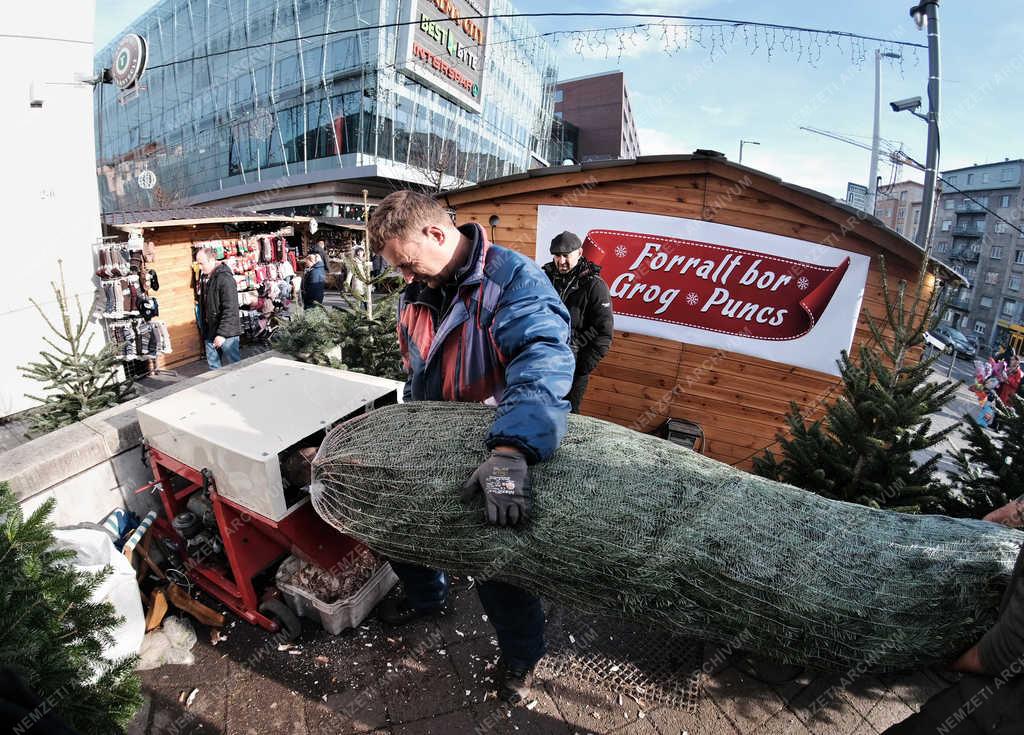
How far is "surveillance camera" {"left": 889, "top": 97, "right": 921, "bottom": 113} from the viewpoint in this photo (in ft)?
22.6

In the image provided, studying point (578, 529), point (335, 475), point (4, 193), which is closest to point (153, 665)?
point (335, 475)

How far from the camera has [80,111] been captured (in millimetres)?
6965

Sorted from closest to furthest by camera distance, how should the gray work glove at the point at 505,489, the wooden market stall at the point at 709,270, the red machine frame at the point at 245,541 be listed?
the gray work glove at the point at 505,489
the red machine frame at the point at 245,541
the wooden market stall at the point at 709,270

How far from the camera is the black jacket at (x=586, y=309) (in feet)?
14.0

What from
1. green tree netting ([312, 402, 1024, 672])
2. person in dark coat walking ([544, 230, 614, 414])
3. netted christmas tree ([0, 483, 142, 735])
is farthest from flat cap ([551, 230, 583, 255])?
netted christmas tree ([0, 483, 142, 735])

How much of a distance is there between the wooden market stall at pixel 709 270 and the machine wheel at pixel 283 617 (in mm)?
3684

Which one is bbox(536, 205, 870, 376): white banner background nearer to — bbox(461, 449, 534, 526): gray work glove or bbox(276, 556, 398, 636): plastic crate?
bbox(276, 556, 398, 636): plastic crate

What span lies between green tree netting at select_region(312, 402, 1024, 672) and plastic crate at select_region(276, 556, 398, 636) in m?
1.15

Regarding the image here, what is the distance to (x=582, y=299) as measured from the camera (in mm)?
4293

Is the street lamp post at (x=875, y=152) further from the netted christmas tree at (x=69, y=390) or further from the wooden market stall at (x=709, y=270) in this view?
the netted christmas tree at (x=69, y=390)

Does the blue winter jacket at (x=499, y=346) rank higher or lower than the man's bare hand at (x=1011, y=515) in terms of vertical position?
higher

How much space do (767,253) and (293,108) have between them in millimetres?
34255

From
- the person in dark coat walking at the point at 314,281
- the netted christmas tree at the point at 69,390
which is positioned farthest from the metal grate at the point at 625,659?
the person in dark coat walking at the point at 314,281

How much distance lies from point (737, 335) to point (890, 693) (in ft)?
9.87
